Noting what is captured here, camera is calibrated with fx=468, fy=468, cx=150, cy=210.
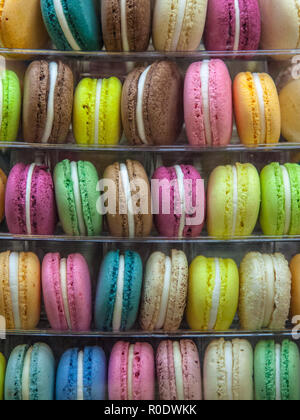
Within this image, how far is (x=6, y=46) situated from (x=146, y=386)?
80 centimetres

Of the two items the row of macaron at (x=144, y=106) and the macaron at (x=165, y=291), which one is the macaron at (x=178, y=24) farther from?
the macaron at (x=165, y=291)

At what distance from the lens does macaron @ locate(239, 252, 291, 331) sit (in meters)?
1.01

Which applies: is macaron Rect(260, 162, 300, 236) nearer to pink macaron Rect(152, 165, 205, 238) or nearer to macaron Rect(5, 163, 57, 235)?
pink macaron Rect(152, 165, 205, 238)

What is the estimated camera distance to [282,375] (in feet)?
3.34

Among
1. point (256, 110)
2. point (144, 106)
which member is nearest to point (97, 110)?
point (144, 106)

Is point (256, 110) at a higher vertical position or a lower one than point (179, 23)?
lower

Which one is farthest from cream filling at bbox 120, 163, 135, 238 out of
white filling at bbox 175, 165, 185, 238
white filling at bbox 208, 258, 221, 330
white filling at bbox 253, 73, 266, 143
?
white filling at bbox 253, 73, 266, 143

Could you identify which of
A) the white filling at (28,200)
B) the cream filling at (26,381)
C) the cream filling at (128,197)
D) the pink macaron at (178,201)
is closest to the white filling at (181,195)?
the pink macaron at (178,201)

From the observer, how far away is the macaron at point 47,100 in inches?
38.8

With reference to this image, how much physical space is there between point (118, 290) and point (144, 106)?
1.29 ft

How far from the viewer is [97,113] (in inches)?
39.6

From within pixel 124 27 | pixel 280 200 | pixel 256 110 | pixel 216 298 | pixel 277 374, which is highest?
pixel 124 27

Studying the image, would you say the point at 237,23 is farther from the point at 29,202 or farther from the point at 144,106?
the point at 29,202
